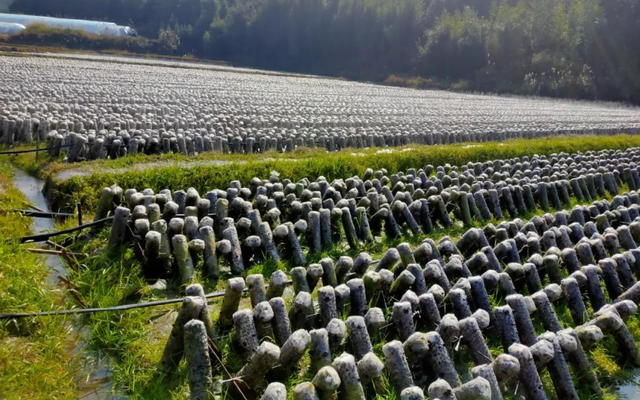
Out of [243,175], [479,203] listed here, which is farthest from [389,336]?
[243,175]

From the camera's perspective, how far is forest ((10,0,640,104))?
44969 millimetres

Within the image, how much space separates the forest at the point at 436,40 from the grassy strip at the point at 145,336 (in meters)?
43.5

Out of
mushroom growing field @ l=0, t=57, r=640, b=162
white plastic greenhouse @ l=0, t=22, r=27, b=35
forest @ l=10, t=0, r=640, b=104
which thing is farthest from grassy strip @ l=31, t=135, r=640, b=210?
white plastic greenhouse @ l=0, t=22, r=27, b=35

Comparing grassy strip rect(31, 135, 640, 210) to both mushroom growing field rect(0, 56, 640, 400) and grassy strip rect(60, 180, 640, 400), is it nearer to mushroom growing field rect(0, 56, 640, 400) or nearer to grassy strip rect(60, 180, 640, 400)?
mushroom growing field rect(0, 56, 640, 400)

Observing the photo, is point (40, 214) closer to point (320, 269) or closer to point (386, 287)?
point (320, 269)

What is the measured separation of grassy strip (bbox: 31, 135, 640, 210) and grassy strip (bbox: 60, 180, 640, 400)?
1.99 meters

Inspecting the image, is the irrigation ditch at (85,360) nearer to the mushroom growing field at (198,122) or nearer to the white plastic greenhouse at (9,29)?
the mushroom growing field at (198,122)

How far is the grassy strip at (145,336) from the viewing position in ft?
12.6

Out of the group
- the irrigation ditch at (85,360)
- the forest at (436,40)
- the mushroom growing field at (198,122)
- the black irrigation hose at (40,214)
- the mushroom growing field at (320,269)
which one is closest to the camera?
the mushroom growing field at (320,269)

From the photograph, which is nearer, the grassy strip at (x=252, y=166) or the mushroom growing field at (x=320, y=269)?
the mushroom growing field at (x=320, y=269)

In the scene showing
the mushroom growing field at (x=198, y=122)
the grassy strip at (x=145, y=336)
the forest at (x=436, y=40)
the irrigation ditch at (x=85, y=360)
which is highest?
the forest at (x=436, y=40)

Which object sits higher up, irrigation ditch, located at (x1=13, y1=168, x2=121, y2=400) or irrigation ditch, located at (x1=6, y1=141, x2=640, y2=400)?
irrigation ditch, located at (x1=6, y1=141, x2=640, y2=400)

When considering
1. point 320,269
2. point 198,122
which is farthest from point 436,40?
point 320,269

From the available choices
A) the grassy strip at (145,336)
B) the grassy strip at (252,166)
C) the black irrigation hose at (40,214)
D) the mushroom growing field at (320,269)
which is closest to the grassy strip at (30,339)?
the mushroom growing field at (320,269)
